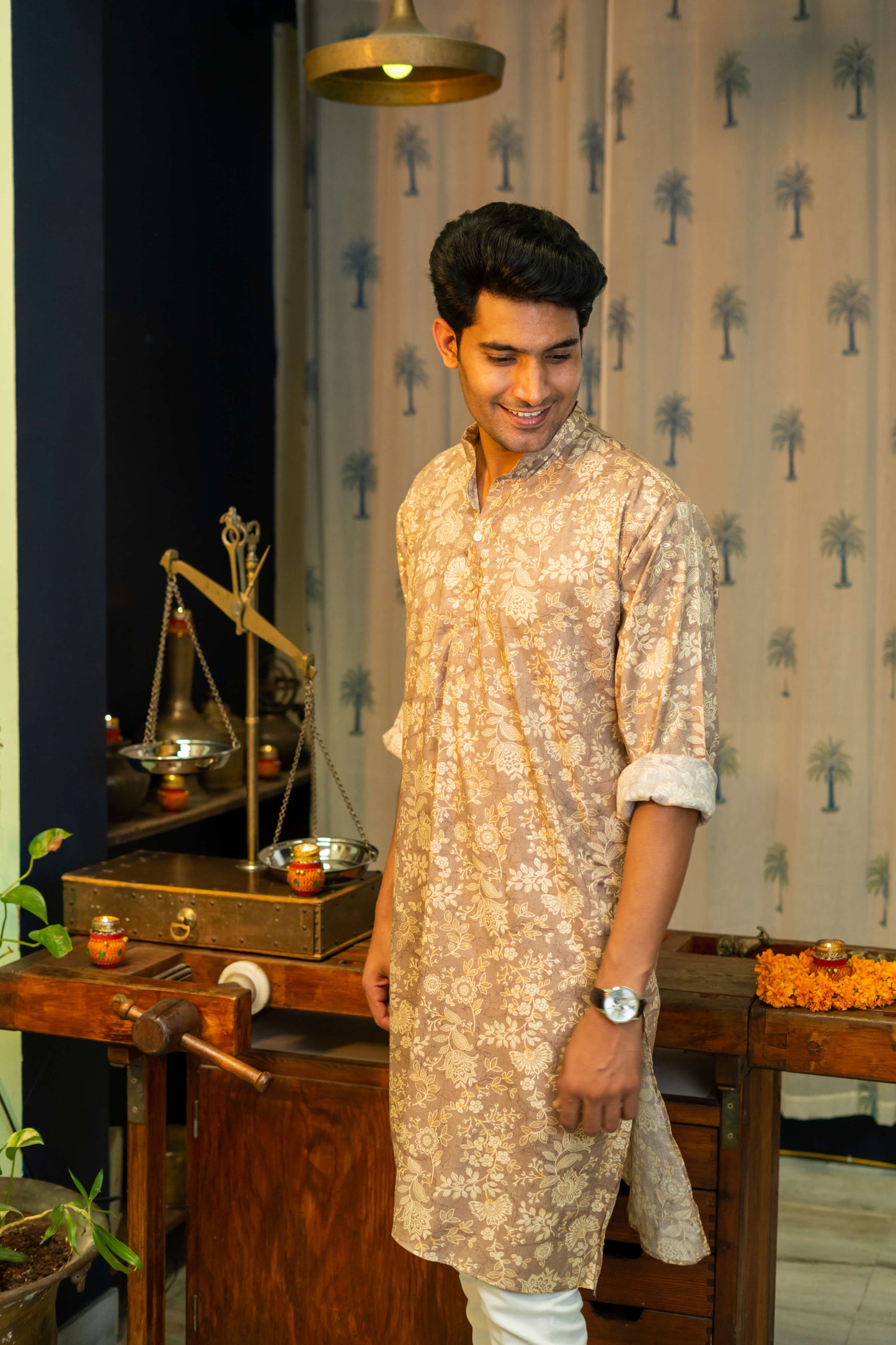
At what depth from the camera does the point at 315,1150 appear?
7.00 feet

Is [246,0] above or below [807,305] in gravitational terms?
above

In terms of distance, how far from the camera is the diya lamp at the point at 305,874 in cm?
215

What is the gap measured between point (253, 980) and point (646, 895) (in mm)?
836

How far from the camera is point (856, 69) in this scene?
315cm

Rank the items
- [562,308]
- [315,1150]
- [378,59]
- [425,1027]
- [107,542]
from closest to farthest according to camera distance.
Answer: [562,308] → [425,1027] → [315,1150] → [378,59] → [107,542]

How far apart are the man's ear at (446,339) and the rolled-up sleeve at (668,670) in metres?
0.32

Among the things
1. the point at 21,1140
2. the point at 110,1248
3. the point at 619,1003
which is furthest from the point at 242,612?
the point at 619,1003

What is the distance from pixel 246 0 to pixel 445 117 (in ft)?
Answer: 1.96

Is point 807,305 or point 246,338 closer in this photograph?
point 807,305

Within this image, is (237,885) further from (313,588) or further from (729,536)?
(729,536)

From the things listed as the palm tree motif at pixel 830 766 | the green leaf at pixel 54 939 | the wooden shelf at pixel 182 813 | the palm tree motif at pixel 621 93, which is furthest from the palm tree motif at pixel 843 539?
the green leaf at pixel 54 939

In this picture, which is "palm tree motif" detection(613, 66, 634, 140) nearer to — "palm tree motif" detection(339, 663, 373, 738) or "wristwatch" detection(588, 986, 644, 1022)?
"palm tree motif" detection(339, 663, 373, 738)

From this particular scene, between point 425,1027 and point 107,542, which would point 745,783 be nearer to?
point 107,542

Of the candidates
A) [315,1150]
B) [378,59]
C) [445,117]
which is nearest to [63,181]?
[378,59]
